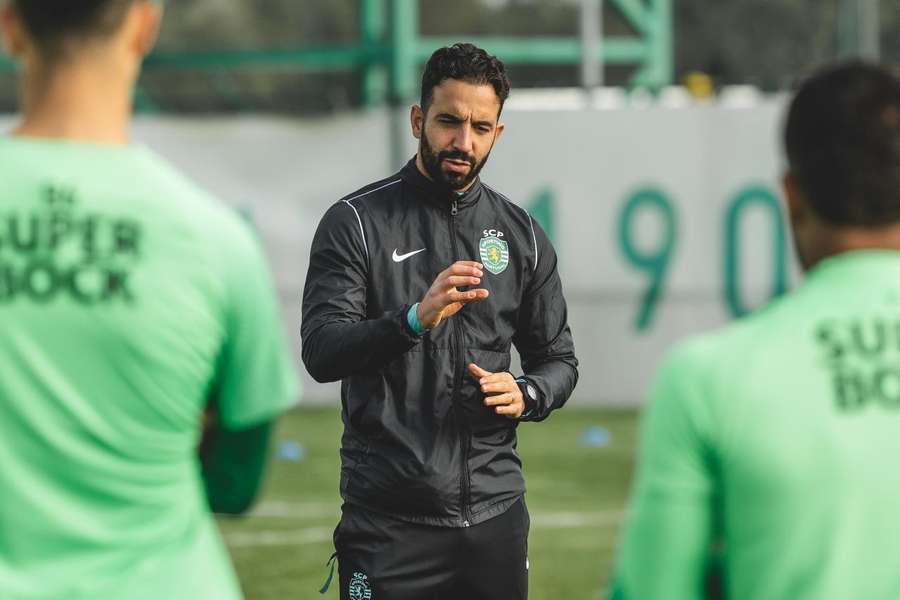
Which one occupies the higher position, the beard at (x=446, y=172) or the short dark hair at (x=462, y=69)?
the short dark hair at (x=462, y=69)

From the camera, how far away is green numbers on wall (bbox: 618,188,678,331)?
41.7 feet

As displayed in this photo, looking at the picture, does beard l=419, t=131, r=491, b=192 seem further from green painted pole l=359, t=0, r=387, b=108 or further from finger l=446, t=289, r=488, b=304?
green painted pole l=359, t=0, r=387, b=108

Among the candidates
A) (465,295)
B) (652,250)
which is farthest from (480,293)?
(652,250)

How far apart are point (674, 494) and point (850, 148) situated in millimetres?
562

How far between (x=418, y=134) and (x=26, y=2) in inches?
91.4

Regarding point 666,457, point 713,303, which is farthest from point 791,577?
point 713,303

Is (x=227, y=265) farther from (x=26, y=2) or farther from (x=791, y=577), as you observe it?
(x=791, y=577)

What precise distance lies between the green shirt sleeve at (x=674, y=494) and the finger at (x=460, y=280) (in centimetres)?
167

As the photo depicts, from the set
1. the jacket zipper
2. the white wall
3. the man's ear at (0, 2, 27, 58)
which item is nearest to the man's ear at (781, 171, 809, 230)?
the man's ear at (0, 2, 27, 58)

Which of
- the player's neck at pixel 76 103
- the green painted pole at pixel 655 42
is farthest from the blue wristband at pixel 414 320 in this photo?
the green painted pole at pixel 655 42

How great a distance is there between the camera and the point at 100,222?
8.19 ft

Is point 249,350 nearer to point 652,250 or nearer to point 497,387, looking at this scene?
point 497,387

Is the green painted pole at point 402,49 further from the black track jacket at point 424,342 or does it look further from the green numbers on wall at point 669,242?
the black track jacket at point 424,342

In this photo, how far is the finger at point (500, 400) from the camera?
444 cm
